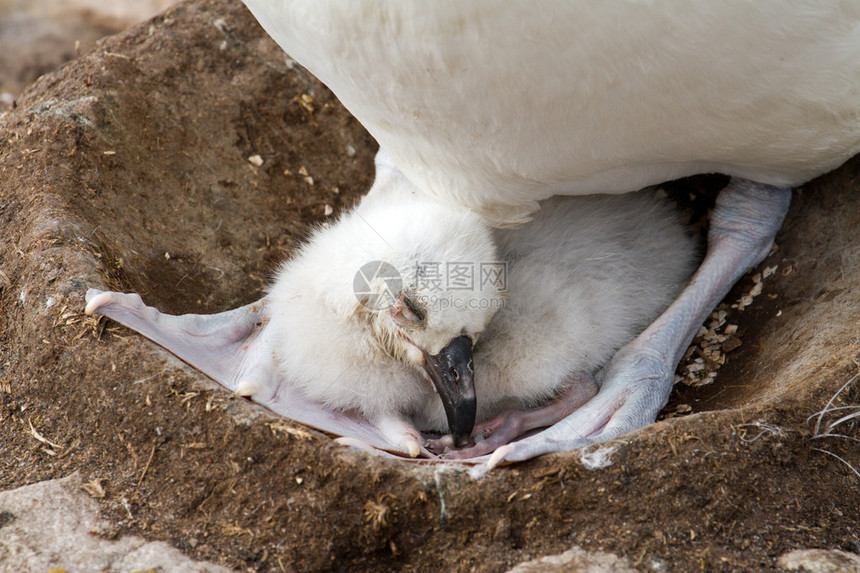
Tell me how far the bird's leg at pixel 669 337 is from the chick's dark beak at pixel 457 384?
0.88 ft

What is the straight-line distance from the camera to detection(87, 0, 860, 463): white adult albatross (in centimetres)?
214

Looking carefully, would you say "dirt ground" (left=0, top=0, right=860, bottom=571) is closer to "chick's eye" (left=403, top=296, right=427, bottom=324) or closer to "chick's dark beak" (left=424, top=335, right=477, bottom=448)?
"chick's dark beak" (left=424, top=335, right=477, bottom=448)

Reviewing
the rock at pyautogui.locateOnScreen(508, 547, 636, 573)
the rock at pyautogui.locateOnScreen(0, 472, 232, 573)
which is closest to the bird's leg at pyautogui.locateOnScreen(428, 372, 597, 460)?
the rock at pyautogui.locateOnScreen(508, 547, 636, 573)

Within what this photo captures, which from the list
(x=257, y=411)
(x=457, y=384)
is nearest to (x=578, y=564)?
(x=457, y=384)

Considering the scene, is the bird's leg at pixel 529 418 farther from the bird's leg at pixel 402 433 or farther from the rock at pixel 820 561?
the rock at pixel 820 561

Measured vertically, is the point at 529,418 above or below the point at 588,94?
below

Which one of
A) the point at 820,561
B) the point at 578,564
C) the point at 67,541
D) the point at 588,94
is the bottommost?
the point at 67,541

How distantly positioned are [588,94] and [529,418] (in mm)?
1277

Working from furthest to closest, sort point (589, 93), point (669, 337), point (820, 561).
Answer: point (669, 337)
point (589, 93)
point (820, 561)

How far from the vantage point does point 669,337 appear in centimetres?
312

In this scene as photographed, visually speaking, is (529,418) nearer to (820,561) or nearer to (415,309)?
(415,309)

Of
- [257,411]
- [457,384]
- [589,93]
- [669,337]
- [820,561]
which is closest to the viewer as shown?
[820,561]

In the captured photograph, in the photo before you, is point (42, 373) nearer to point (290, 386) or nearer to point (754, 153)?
point (290, 386)

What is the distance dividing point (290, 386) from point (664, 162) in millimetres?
1478
